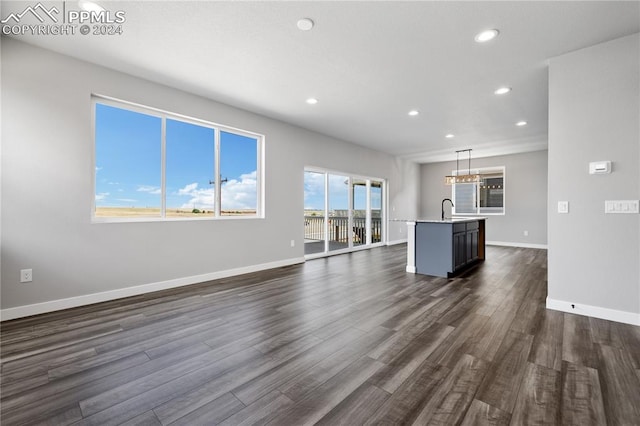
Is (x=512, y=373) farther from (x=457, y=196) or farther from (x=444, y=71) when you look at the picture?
(x=457, y=196)

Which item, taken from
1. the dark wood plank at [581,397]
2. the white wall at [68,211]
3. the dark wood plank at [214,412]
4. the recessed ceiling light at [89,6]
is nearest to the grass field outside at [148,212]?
the white wall at [68,211]

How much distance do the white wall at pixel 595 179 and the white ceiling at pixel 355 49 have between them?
307 mm

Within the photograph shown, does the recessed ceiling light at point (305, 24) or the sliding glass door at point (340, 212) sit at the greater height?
the recessed ceiling light at point (305, 24)

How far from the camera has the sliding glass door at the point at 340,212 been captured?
256 inches

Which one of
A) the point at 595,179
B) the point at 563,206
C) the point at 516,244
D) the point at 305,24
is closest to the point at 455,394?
the point at 563,206

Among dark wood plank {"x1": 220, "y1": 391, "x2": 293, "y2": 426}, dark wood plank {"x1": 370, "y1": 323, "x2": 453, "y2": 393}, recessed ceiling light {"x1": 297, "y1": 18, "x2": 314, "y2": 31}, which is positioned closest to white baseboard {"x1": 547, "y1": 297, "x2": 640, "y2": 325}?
dark wood plank {"x1": 370, "y1": 323, "x2": 453, "y2": 393}

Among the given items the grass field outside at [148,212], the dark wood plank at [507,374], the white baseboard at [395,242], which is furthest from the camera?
the white baseboard at [395,242]

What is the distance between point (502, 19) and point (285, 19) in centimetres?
194

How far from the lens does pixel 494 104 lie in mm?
4590

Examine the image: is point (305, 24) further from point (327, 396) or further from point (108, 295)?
point (108, 295)

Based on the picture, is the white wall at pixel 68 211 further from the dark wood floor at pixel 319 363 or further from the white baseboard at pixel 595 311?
the white baseboard at pixel 595 311

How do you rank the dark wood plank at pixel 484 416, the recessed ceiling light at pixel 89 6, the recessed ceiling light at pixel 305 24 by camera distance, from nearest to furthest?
the dark wood plank at pixel 484 416 < the recessed ceiling light at pixel 89 6 < the recessed ceiling light at pixel 305 24

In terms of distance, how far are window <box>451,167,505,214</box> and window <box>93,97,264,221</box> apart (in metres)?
7.09

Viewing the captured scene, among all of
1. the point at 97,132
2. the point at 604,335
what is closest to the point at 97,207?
the point at 97,132
